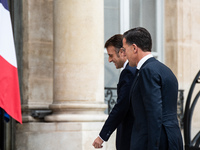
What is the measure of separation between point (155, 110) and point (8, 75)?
2.72m

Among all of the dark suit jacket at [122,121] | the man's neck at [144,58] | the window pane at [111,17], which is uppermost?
the window pane at [111,17]

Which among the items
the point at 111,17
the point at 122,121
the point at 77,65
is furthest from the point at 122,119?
the point at 111,17

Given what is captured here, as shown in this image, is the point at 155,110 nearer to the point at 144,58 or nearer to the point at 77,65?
the point at 144,58

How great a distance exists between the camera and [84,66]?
6.75m

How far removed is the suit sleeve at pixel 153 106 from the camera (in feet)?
11.6

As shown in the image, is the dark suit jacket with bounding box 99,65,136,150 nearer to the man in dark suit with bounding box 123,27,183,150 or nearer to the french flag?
the man in dark suit with bounding box 123,27,183,150

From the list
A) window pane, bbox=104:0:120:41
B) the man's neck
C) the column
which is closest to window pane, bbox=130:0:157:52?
window pane, bbox=104:0:120:41

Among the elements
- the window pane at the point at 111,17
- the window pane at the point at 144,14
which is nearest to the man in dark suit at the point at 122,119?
the window pane at the point at 111,17

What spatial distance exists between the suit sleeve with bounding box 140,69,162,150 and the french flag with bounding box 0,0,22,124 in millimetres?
2548

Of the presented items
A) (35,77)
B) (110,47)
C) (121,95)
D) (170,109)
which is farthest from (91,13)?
(170,109)

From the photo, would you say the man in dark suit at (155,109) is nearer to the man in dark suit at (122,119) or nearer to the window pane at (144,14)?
the man in dark suit at (122,119)

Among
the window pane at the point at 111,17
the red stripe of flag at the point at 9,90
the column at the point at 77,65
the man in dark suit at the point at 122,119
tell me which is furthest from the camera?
the window pane at the point at 111,17

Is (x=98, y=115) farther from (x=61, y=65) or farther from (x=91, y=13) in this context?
(x=91, y=13)

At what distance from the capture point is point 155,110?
11.6 ft
